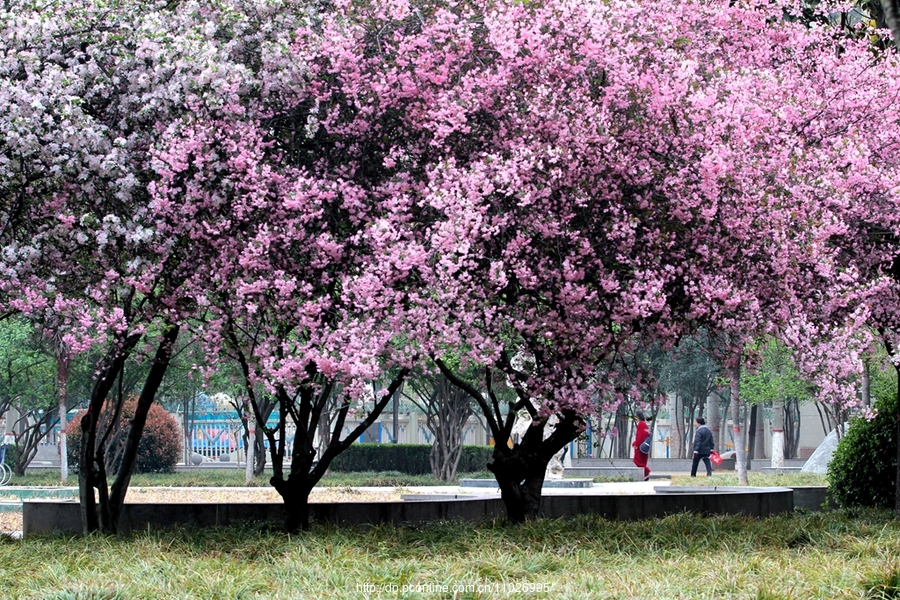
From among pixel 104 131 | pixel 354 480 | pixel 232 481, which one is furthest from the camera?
pixel 232 481

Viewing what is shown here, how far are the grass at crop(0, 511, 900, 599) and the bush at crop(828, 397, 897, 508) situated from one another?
3094 mm

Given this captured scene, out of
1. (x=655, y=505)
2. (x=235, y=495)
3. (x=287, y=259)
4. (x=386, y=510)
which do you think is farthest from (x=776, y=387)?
(x=287, y=259)

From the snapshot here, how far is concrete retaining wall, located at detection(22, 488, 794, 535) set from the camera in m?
11.2

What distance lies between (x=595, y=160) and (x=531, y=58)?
978 millimetres

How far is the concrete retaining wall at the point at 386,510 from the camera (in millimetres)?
11195

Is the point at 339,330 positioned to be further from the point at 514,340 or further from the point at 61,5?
the point at 61,5

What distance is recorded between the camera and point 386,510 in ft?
37.3

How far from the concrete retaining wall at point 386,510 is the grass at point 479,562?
744mm

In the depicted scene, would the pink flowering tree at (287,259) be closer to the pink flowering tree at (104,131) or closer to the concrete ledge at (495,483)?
the pink flowering tree at (104,131)

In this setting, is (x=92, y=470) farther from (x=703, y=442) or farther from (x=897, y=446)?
(x=703, y=442)

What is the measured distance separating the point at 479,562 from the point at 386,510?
12.5 feet

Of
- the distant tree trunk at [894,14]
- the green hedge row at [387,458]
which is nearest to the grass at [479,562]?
the distant tree trunk at [894,14]

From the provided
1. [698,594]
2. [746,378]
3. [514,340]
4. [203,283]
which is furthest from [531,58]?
[746,378]

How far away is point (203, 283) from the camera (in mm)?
9289
